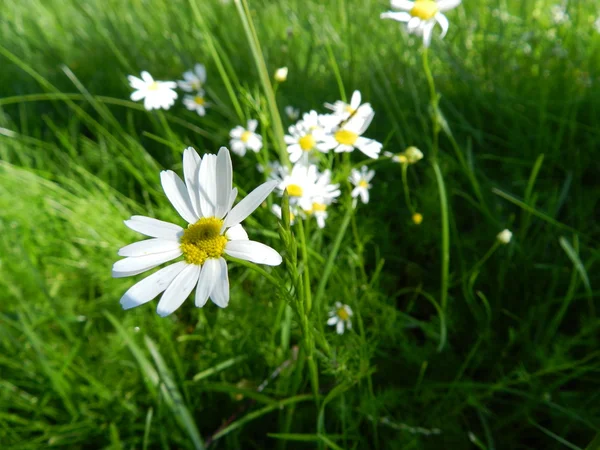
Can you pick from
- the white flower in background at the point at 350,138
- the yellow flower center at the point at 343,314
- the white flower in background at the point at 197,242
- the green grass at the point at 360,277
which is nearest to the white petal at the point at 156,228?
the white flower in background at the point at 197,242

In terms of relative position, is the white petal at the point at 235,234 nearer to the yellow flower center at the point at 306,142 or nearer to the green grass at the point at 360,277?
the green grass at the point at 360,277

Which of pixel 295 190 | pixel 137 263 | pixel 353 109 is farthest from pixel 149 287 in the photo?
pixel 353 109

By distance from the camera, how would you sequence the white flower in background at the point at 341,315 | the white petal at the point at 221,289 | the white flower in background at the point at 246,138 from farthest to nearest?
the white flower in background at the point at 246,138
the white flower in background at the point at 341,315
the white petal at the point at 221,289

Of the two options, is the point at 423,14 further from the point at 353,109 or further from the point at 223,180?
the point at 223,180

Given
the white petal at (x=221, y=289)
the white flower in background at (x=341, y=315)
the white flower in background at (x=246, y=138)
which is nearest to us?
the white petal at (x=221, y=289)

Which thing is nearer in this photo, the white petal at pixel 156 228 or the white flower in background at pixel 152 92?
the white petal at pixel 156 228

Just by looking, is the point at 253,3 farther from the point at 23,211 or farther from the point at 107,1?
the point at 23,211
